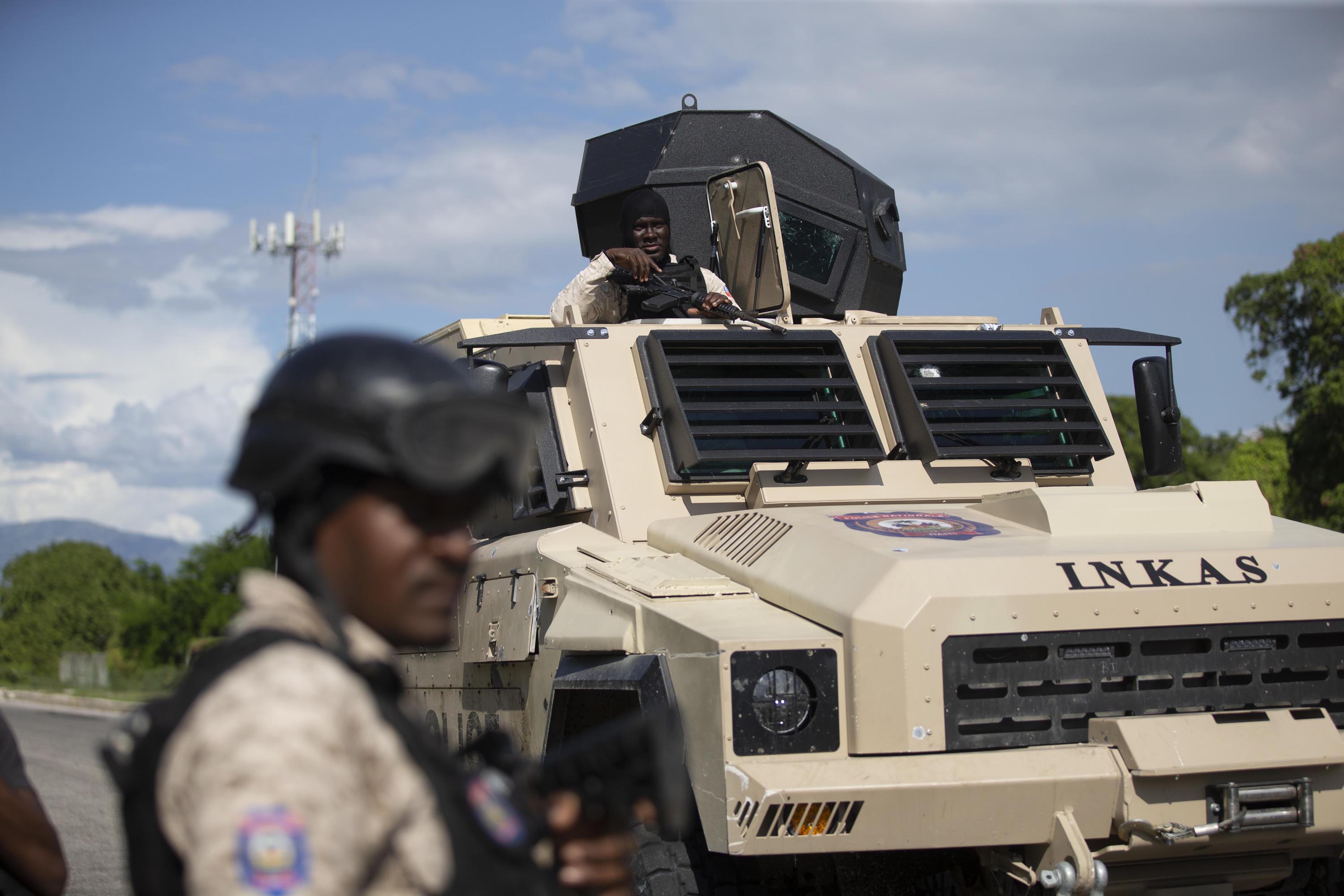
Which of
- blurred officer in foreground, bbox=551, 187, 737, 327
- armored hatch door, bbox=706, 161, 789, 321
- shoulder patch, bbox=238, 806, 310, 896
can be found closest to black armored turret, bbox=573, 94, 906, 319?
armored hatch door, bbox=706, 161, 789, 321

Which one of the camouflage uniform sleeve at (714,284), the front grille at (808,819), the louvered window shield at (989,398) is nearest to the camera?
the front grille at (808,819)

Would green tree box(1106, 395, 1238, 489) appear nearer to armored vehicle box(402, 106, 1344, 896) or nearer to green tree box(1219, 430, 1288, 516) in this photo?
green tree box(1219, 430, 1288, 516)

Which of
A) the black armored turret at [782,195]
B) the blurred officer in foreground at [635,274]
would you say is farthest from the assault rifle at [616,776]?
the black armored turret at [782,195]

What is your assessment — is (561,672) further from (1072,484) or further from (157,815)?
(157,815)

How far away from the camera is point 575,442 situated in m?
5.58

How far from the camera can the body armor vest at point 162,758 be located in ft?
4.48

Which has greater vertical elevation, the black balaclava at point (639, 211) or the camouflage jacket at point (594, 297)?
the black balaclava at point (639, 211)

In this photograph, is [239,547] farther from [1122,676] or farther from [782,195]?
[1122,676]

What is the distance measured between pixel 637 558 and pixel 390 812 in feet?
11.4

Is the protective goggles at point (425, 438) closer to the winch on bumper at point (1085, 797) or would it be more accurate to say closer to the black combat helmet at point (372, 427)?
the black combat helmet at point (372, 427)

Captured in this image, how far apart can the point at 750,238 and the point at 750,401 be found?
1451 millimetres

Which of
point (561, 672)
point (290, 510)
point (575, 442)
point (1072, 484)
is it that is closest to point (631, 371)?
point (575, 442)

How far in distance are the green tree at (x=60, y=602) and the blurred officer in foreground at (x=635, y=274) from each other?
37447 millimetres

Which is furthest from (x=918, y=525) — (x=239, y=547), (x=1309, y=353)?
(x=239, y=547)
